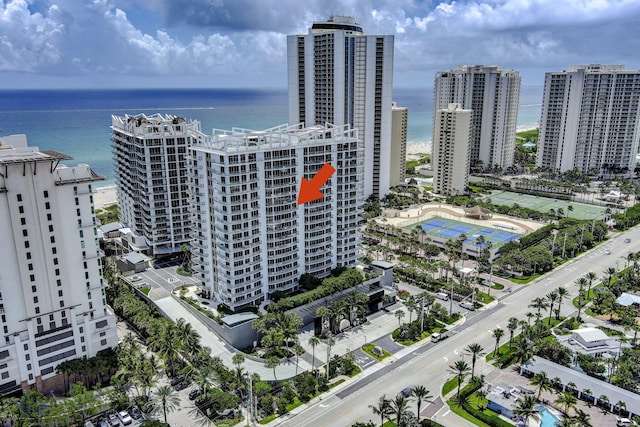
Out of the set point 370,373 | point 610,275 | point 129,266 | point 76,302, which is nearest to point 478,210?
point 610,275

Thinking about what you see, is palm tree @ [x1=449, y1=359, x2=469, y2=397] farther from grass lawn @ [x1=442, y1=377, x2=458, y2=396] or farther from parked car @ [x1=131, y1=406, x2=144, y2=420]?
parked car @ [x1=131, y1=406, x2=144, y2=420]

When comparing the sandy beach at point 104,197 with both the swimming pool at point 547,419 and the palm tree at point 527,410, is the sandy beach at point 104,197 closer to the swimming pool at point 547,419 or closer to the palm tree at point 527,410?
the palm tree at point 527,410

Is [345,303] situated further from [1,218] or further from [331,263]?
[1,218]

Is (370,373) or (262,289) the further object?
→ (262,289)

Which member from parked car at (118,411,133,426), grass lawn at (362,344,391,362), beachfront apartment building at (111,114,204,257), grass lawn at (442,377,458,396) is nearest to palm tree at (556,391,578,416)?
grass lawn at (442,377,458,396)

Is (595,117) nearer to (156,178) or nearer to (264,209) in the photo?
(264,209)

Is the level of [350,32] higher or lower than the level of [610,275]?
higher

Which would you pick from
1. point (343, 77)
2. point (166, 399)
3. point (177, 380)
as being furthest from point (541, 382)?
point (343, 77)
